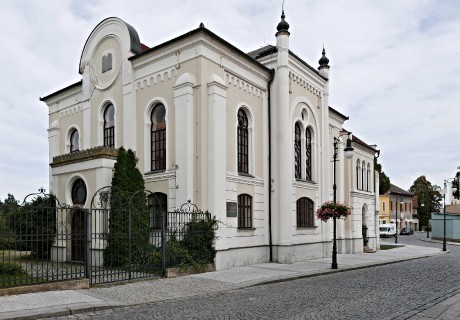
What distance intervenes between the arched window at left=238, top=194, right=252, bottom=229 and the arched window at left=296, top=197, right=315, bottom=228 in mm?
3358

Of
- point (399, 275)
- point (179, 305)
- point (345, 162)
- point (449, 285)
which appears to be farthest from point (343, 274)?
point (345, 162)

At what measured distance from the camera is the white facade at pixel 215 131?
54.9 feet

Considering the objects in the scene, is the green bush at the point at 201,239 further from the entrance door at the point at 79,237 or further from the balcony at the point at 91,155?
the balcony at the point at 91,155

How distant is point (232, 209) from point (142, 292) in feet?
21.1

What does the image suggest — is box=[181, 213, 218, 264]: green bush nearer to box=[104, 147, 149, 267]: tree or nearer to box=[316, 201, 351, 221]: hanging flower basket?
box=[104, 147, 149, 267]: tree

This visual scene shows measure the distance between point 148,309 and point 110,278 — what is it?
Result: 4075 millimetres

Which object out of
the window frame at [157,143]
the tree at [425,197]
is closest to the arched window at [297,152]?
the window frame at [157,143]

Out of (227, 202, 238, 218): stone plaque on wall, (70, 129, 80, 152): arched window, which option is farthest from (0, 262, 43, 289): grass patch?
(70, 129, 80, 152): arched window

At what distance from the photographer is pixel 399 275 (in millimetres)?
16594

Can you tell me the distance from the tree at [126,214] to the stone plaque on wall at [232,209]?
3.15 m

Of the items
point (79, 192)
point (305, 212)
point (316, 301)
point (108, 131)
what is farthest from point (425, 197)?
point (316, 301)

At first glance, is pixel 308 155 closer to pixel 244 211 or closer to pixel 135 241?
pixel 244 211

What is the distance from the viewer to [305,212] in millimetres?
21859

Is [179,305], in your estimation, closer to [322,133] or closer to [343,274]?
[343,274]
